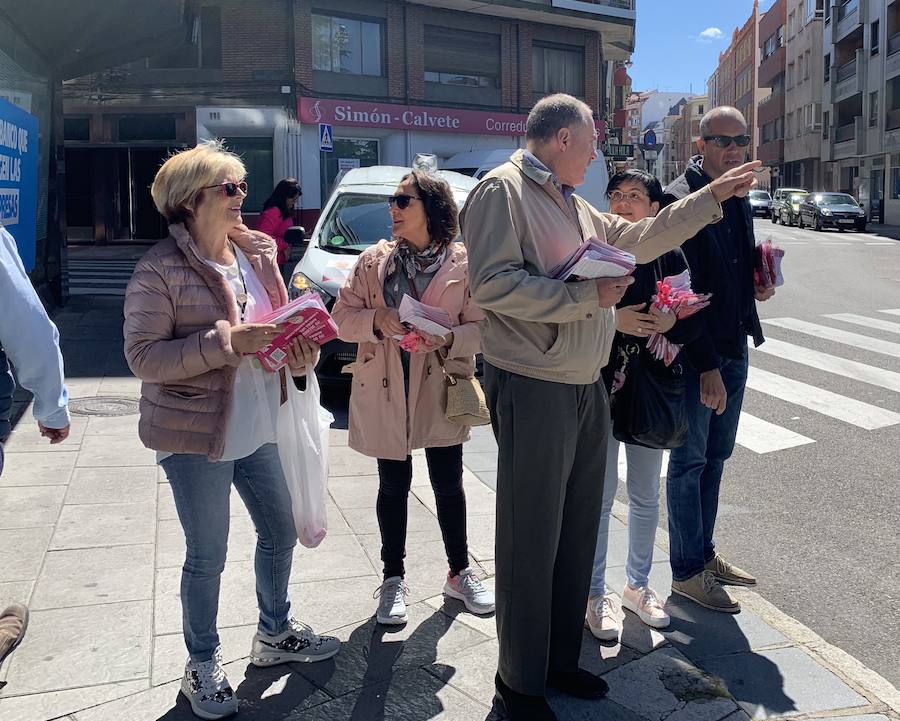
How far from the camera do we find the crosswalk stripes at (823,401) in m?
7.55

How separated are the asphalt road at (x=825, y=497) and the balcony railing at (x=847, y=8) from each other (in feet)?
134

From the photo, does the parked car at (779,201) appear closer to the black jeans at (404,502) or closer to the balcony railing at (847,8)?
the balcony railing at (847,8)

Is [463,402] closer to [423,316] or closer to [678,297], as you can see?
[423,316]

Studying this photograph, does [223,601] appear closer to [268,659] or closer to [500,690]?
[268,659]

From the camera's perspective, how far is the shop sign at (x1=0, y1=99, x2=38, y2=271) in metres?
9.69

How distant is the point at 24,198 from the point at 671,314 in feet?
31.1

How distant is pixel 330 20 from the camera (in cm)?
2680

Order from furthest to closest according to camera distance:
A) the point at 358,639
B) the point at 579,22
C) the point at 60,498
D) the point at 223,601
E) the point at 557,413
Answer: the point at 579,22 → the point at 60,498 → the point at 223,601 → the point at 358,639 → the point at 557,413

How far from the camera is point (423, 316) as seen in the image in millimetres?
3641

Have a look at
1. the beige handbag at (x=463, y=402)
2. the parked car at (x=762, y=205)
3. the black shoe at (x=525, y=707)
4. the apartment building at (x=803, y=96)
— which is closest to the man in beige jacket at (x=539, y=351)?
the black shoe at (x=525, y=707)

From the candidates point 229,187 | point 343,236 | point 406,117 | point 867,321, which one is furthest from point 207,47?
point 229,187

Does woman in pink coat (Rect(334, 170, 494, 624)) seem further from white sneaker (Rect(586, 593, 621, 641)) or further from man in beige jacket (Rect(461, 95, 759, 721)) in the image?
man in beige jacket (Rect(461, 95, 759, 721))

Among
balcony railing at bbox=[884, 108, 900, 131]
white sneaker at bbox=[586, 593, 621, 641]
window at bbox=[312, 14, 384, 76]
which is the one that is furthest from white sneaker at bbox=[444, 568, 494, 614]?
balcony railing at bbox=[884, 108, 900, 131]

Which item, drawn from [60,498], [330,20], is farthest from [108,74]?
[60,498]
